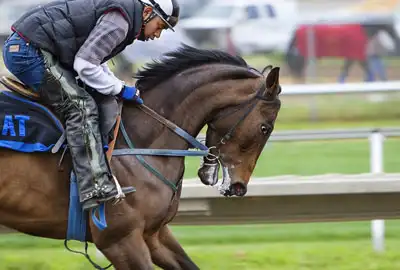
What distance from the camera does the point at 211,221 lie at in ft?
23.6

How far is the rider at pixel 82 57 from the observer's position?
555cm

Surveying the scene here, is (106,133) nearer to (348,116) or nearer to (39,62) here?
(39,62)

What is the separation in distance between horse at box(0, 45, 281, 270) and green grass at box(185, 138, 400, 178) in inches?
203

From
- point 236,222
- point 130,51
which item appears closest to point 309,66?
point 130,51

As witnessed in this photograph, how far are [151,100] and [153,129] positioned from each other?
180 millimetres

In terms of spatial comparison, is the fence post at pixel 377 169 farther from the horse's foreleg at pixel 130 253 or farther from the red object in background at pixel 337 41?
the red object in background at pixel 337 41

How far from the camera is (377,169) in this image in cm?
820

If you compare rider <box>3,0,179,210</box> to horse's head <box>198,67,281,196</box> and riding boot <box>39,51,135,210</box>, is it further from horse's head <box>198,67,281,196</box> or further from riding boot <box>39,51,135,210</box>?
horse's head <box>198,67,281,196</box>

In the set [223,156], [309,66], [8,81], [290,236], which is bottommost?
[290,236]

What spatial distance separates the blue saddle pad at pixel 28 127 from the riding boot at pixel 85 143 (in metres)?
0.11

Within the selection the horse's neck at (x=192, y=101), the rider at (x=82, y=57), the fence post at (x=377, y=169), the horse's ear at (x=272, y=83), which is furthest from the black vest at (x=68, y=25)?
the fence post at (x=377, y=169)

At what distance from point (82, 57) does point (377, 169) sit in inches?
136

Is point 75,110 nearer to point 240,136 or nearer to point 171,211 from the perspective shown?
point 171,211

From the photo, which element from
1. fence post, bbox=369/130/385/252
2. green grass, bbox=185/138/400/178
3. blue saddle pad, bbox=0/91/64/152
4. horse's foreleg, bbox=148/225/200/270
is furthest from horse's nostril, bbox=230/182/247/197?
green grass, bbox=185/138/400/178
